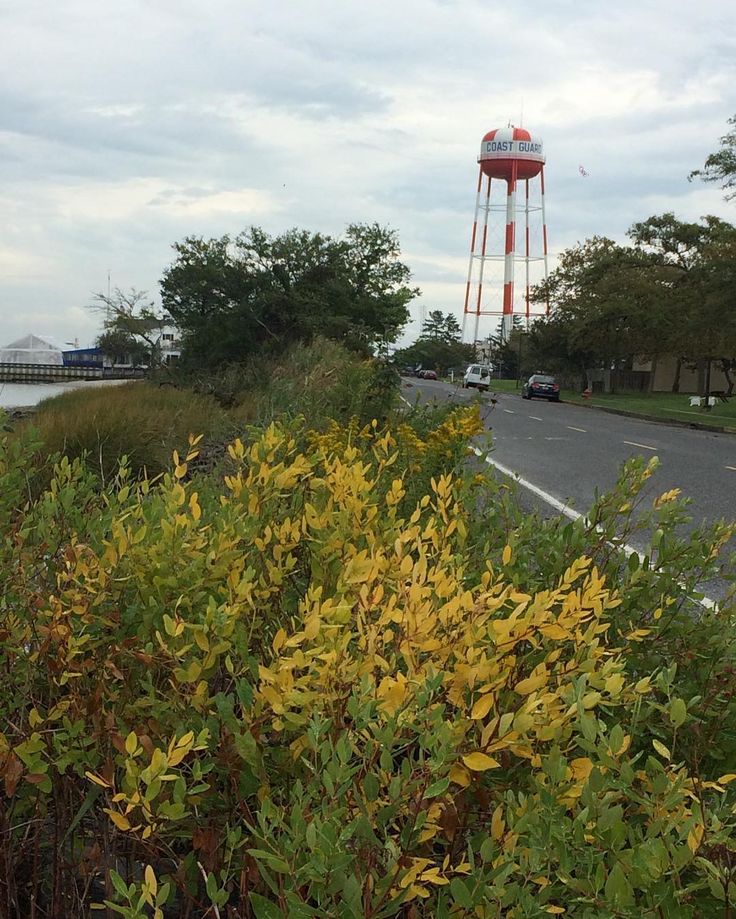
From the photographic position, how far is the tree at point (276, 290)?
2672cm

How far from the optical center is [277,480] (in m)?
2.71

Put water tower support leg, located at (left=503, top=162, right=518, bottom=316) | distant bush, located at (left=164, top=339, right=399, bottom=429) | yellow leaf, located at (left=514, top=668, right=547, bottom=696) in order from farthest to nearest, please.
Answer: water tower support leg, located at (left=503, top=162, right=518, bottom=316)
distant bush, located at (left=164, top=339, right=399, bottom=429)
yellow leaf, located at (left=514, top=668, right=547, bottom=696)

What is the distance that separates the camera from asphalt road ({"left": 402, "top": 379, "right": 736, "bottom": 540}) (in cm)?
1178

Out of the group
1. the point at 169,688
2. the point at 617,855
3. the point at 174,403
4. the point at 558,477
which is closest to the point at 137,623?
the point at 169,688

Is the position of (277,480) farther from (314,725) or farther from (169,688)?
(314,725)

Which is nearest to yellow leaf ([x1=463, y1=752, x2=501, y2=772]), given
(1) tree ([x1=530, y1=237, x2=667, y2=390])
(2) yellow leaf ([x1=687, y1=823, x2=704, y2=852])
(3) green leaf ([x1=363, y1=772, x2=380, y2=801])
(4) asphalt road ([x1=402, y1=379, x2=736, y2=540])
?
(3) green leaf ([x1=363, y1=772, x2=380, y2=801])

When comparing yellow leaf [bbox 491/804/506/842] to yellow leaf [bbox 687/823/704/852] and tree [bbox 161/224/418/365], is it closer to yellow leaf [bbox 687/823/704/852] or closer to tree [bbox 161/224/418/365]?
yellow leaf [bbox 687/823/704/852]

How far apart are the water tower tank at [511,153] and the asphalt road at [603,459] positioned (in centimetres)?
7191

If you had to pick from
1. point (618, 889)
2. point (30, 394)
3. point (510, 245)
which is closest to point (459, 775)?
point (618, 889)

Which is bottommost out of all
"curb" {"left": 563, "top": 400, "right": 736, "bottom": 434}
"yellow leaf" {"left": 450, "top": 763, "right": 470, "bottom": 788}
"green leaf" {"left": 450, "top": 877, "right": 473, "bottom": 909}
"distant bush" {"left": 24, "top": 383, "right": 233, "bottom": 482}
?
"curb" {"left": 563, "top": 400, "right": 736, "bottom": 434}

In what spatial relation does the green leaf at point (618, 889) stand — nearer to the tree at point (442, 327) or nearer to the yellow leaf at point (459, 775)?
the yellow leaf at point (459, 775)

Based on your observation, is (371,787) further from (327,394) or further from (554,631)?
(327,394)

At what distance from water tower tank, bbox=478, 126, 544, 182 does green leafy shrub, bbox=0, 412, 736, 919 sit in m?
95.8

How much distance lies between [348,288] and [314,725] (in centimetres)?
2600
